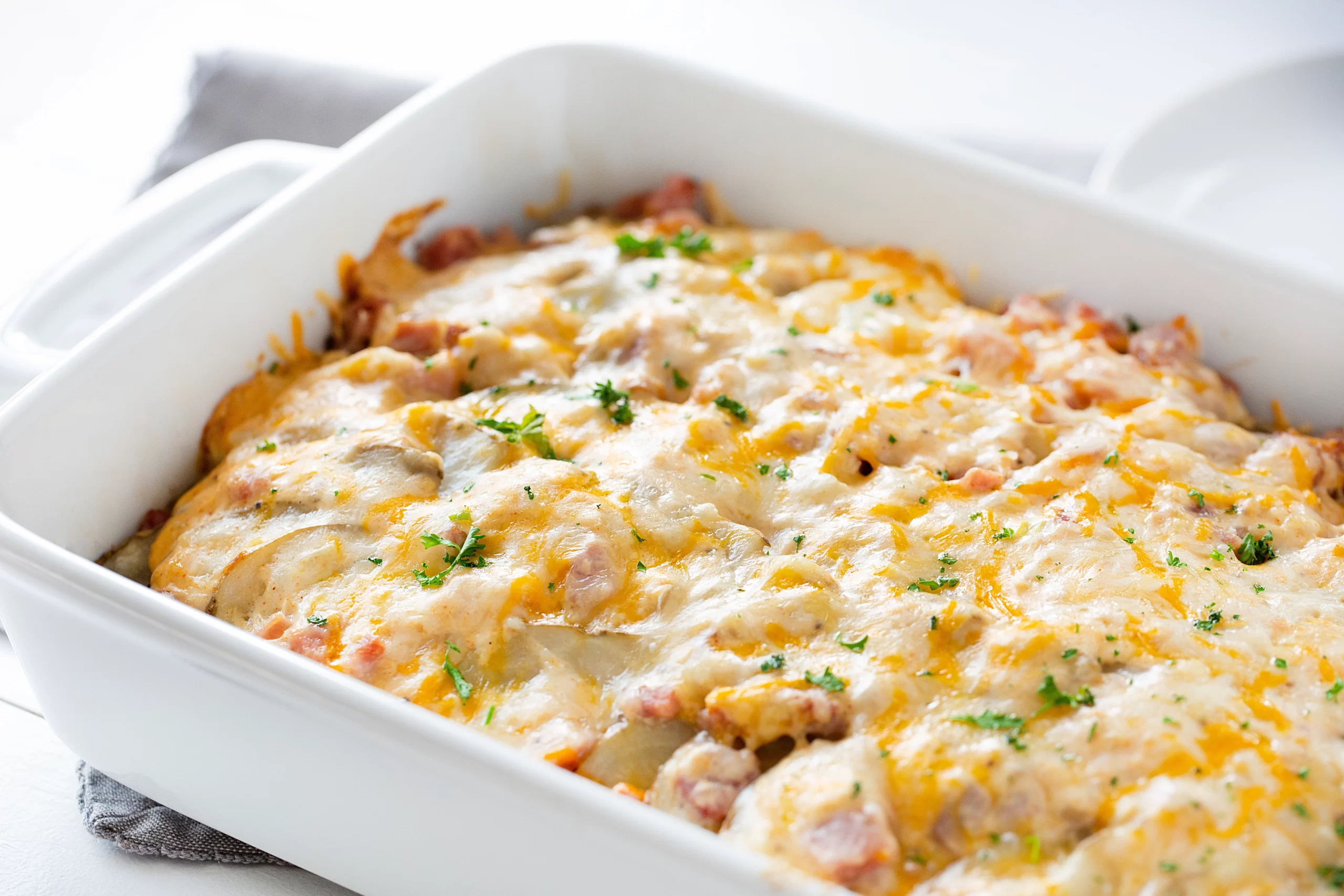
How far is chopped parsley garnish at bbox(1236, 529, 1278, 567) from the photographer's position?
243cm

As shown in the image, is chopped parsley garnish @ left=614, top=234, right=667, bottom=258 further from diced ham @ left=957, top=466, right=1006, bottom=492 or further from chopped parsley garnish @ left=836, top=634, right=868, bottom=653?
chopped parsley garnish @ left=836, top=634, right=868, bottom=653

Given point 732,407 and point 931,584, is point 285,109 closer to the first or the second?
point 732,407

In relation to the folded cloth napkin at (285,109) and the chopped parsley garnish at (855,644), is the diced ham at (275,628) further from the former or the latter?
the folded cloth napkin at (285,109)

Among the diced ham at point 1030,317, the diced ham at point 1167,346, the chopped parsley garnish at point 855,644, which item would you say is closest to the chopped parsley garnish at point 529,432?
the chopped parsley garnish at point 855,644

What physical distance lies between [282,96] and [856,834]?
3.20 m

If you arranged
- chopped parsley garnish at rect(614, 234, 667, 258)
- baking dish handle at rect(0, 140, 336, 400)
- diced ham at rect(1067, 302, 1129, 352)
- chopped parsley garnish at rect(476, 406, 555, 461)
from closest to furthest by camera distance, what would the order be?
chopped parsley garnish at rect(476, 406, 555, 461), baking dish handle at rect(0, 140, 336, 400), diced ham at rect(1067, 302, 1129, 352), chopped parsley garnish at rect(614, 234, 667, 258)

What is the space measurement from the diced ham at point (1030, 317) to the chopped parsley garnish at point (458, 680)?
1.54 meters

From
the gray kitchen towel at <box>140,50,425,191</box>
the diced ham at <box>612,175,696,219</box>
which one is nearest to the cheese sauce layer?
the diced ham at <box>612,175,696,219</box>

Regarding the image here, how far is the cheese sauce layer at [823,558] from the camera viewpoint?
194 centimetres

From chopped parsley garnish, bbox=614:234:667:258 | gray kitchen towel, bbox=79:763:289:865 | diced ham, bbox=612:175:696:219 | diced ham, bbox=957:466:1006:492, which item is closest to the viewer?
gray kitchen towel, bbox=79:763:289:865

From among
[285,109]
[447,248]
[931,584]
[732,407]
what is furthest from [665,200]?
[931,584]

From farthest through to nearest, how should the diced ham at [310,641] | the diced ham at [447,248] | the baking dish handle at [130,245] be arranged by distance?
the diced ham at [447,248] < the baking dish handle at [130,245] < the diced ham at [310,641]

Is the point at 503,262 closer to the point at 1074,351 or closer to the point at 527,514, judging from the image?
the point at 527,514

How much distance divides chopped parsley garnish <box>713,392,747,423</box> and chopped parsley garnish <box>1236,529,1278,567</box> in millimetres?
987
